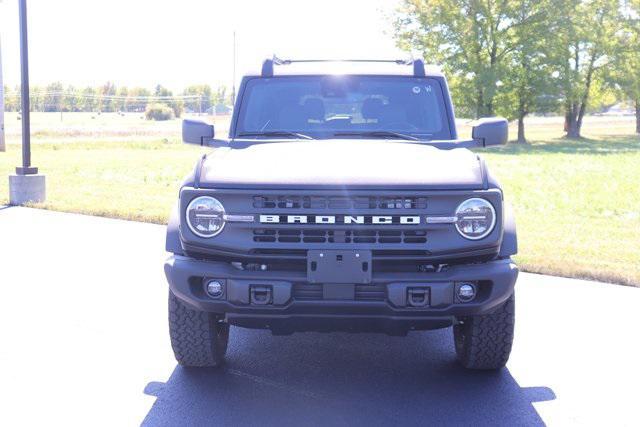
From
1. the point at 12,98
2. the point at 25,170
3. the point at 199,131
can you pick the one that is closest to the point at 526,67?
the point at 25,170

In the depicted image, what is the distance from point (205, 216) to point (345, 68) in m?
2.24

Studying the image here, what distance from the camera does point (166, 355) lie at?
5555mm

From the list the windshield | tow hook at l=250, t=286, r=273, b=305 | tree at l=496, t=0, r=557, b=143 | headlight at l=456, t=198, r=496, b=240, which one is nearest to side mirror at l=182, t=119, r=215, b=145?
the windshield

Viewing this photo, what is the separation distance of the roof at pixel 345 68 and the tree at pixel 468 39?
138 ft

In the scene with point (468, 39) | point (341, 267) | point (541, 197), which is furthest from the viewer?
point (468, 39)

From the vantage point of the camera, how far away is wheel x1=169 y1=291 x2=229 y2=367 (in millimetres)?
4930

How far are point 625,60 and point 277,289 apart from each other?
5925 centimetres

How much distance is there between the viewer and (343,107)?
6.04 metres

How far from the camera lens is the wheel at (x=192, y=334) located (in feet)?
16.2

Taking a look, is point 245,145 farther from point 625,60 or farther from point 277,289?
point 625,60

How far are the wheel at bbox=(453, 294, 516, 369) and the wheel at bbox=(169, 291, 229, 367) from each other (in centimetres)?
148

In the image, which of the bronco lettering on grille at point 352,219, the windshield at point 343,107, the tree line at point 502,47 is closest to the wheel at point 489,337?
the bronco lettering on grille at point 352,219

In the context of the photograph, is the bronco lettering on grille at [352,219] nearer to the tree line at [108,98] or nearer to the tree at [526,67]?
the tree at [526,67]

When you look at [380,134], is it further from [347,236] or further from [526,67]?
[526,67]
